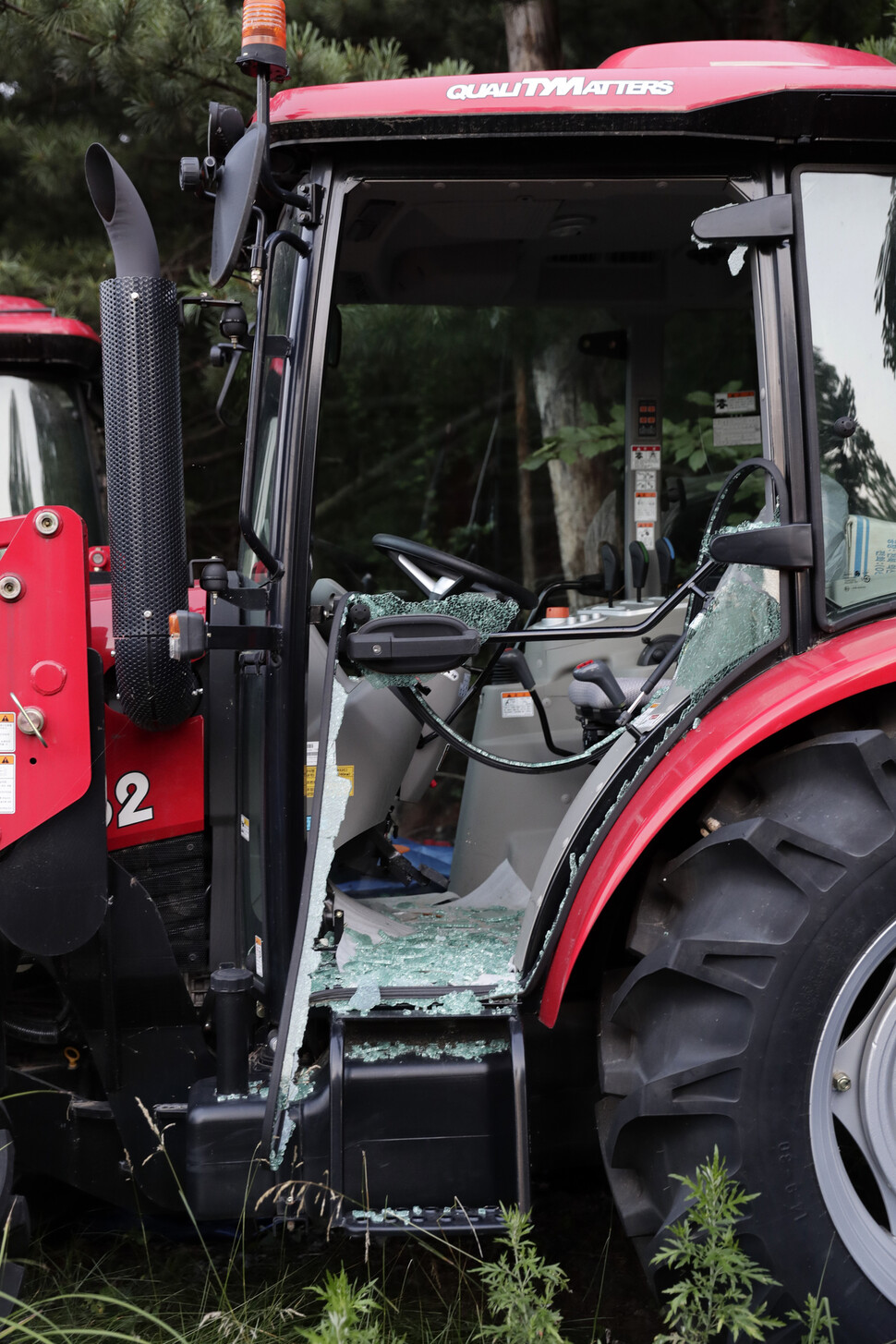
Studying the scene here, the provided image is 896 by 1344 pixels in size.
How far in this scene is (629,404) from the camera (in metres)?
3.43

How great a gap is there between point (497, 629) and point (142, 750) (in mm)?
723

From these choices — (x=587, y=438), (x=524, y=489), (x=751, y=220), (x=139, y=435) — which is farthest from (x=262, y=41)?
(x=524, y=489)

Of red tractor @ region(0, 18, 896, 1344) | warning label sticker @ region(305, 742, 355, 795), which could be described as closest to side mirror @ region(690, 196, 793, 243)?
red tractor @ region(0, 18, 896, 1344)

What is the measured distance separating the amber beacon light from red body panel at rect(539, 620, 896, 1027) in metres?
1.21

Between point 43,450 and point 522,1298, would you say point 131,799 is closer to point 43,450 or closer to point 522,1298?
point 522,1298

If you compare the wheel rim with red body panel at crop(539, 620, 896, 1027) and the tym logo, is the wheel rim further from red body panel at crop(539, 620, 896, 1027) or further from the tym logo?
the tym logo

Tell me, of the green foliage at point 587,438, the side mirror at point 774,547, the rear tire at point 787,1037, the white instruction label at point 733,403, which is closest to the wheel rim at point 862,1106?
the rear tire at point 787,1037

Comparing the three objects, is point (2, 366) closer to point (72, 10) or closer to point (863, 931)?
point (72, 10)

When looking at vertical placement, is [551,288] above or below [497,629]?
above

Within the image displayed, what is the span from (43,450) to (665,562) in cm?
290

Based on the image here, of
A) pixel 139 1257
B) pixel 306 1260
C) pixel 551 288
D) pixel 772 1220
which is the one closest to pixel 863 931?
pixel 772 1220

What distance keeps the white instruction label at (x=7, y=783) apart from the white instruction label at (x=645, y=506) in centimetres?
213

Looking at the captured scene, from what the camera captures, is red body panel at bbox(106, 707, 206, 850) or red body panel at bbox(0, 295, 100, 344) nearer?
red body panel at bbox(106, 707, 206, 850)

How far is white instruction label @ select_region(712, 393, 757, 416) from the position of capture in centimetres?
309
